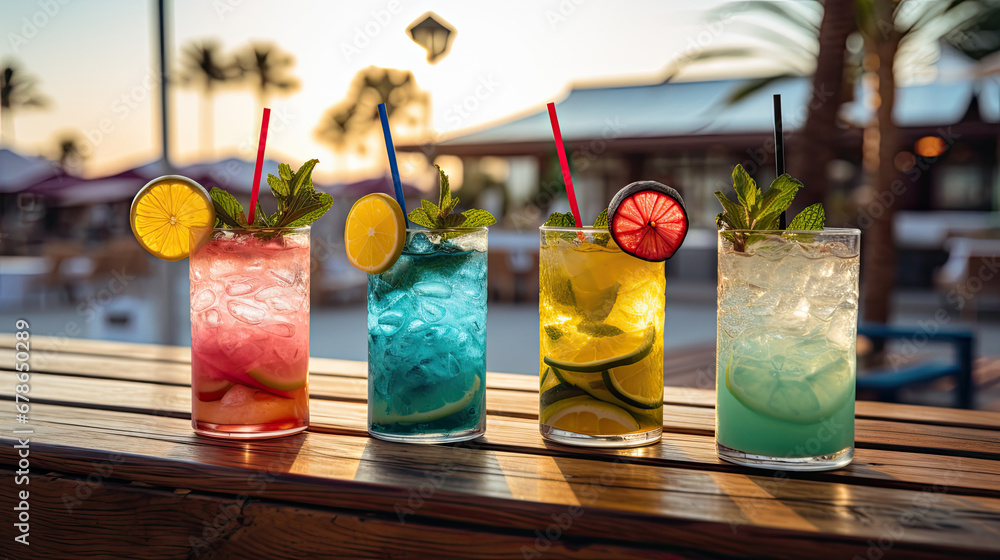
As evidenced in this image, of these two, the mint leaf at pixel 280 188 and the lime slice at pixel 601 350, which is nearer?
the lime slice at pixel 601 350

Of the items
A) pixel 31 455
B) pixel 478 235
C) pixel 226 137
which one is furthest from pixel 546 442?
pixel 226 137

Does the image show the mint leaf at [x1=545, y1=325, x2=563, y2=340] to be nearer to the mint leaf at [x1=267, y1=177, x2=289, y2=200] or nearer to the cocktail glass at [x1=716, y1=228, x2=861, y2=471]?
the cocktail glass at [x1=716, y1=228, x2=861, y2=471]

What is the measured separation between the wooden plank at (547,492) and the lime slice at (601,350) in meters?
0.15

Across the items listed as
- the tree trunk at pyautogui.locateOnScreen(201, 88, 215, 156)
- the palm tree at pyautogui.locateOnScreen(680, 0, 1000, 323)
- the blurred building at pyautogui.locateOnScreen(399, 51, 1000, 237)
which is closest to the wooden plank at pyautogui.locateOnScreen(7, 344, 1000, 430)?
the palm tree at pyautogui.locateOnScreen(680, 0, 1000, 323)

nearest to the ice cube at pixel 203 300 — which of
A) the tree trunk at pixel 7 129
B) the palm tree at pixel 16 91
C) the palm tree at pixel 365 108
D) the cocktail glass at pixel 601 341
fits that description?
the cocktail glass at pixel 601 341

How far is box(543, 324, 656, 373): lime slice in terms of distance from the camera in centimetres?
121

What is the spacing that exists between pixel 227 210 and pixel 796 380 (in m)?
0.96

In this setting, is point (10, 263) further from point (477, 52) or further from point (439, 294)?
point (439, 294)

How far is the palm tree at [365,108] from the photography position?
827 inches

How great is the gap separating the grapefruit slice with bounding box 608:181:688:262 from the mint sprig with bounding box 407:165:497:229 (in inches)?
8.9

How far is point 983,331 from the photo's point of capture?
9.44 metres

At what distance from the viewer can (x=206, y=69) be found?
21188 millimetres

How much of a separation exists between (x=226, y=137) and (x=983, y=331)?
11020 mm

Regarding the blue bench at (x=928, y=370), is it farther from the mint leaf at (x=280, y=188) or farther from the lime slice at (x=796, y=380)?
the mint leaf at (x=280, y=188)
